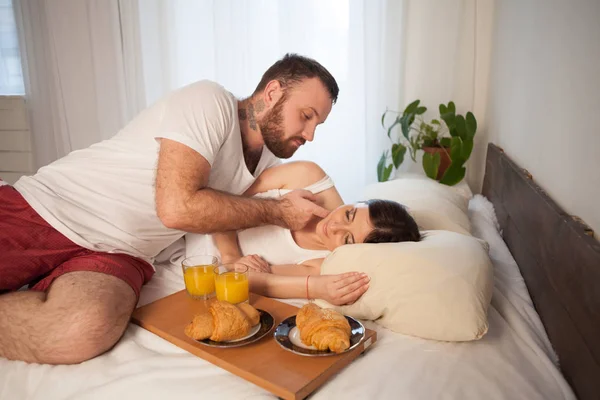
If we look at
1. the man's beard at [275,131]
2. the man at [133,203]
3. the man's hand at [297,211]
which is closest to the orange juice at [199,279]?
the man at [133,203]

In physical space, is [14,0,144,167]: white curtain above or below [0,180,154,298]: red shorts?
above

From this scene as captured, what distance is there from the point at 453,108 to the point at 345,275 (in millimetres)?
1684

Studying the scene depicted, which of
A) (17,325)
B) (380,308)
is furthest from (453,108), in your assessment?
(17,325)

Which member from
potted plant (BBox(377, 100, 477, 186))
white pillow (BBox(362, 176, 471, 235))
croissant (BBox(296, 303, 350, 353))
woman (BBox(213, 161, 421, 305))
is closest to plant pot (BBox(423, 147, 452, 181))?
potted plant (BBox(377, 100, 477, 186))

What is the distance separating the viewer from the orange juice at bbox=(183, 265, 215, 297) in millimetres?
1381

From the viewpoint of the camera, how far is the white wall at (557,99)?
3.72 feet

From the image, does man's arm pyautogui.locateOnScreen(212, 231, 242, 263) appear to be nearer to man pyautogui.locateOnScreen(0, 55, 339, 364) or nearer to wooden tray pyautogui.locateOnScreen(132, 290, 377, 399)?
man pyautogui.locateOnScreen(0, 55, 339, 364)

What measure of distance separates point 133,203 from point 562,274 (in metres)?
1.23

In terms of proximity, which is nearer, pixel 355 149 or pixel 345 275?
pixel 345 275

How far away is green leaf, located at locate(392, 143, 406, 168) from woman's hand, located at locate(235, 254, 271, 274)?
4.36ft

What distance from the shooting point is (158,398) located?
978 mm

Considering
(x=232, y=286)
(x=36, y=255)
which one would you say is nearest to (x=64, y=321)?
(x=36, y=255)

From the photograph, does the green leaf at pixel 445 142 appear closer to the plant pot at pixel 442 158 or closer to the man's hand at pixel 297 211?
the plant pot at pixel 442 158

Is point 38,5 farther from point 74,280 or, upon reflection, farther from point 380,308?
point 380,308
